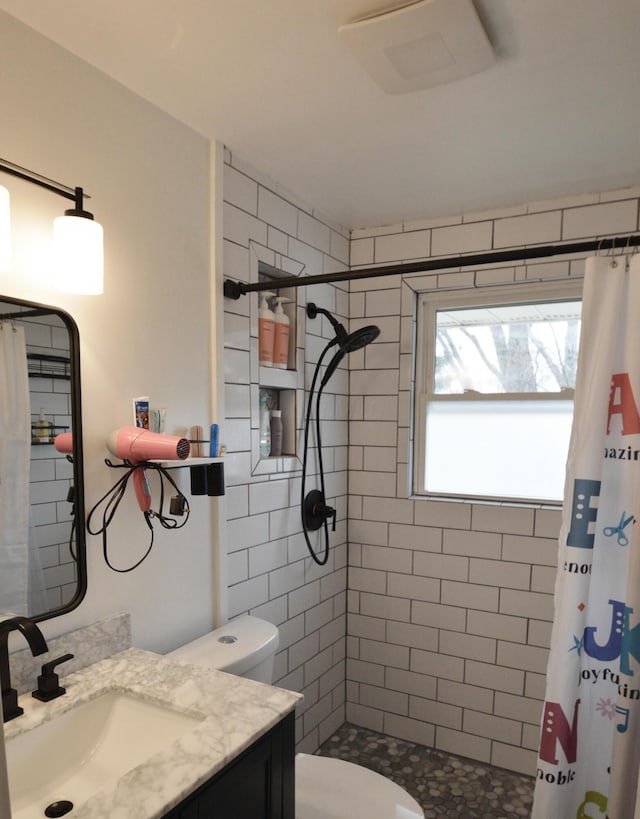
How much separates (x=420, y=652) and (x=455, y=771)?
480 millimetres

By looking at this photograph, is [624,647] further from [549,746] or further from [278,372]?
[278,372]

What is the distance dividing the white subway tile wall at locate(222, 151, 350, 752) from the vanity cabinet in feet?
2.29

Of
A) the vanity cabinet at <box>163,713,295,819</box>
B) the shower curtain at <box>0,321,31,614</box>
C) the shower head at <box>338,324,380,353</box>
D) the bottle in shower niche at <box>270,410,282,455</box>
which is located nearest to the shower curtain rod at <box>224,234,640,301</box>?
the shower head at <box>338,324,380,353</box>

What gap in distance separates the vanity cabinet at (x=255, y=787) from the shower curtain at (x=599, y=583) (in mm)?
750

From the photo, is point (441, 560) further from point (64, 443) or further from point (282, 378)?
point (64, 443)

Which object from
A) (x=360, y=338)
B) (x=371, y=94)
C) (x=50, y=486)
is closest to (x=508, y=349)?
(x=360, y=338)

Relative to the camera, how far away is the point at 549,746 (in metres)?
1.48

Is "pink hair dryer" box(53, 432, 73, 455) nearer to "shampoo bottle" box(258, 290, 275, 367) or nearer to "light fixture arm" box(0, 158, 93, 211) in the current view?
"light fixture arm" box(0, 158, 93, 211)

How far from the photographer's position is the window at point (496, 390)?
2293 millimetres

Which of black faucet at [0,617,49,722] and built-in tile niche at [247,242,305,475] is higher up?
built-in tile niche at [247,242,305,475]

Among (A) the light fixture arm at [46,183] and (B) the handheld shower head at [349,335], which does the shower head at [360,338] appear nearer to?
(B) the handheld shower head at [349,335]

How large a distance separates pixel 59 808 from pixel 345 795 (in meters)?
0.86

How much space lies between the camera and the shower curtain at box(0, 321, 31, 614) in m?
1.17

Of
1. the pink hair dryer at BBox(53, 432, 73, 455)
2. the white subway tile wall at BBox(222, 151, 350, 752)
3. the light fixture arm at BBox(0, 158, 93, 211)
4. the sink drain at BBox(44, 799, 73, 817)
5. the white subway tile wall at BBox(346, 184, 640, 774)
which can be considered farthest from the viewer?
the white subway tile wall at BBox(346, 184, 640, 774)
